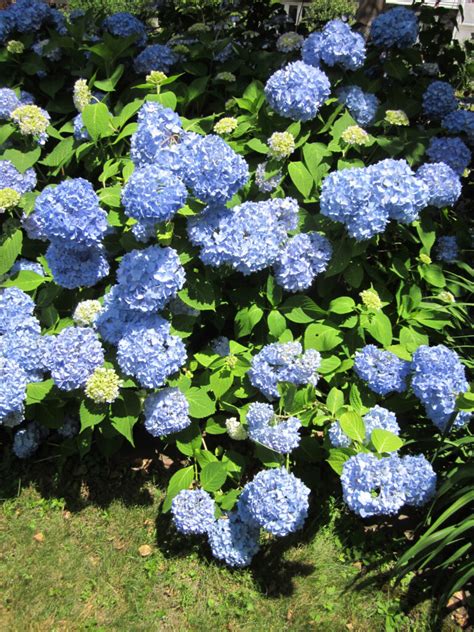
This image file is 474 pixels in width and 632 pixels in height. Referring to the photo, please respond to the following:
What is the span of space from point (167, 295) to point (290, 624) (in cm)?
155

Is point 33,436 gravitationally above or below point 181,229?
below

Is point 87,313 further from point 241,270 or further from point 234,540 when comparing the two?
point 234,540

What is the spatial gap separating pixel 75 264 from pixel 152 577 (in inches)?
59.2

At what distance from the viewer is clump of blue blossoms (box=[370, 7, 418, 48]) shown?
10.8 ft

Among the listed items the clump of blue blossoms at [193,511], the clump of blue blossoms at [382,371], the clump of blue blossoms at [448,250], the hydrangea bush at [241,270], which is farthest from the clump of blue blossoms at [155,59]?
the clump of blue blossoms at [193,511]

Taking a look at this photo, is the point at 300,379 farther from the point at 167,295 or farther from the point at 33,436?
the point at 33,436

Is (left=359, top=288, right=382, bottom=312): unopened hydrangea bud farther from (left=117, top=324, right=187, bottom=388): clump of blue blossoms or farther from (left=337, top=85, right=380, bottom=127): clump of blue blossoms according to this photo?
(left=337, top=85, right=380, bottom=127): clump of blue blossoms

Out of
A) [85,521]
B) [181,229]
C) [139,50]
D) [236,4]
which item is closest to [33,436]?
[85,521]

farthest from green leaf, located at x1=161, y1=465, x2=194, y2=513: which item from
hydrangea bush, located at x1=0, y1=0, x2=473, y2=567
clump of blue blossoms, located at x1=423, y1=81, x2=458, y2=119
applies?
clump of blue blossoms, located at x1=423, y1=81, x2=458, y2=119

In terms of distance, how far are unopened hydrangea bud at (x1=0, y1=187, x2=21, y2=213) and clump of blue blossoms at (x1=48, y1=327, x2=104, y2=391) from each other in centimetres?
74

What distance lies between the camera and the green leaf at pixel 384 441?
2320 millimetres

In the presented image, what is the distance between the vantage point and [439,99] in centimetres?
334

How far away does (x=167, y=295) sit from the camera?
233 centimetres

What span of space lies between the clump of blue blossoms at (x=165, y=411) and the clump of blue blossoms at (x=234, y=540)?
0.52 m
